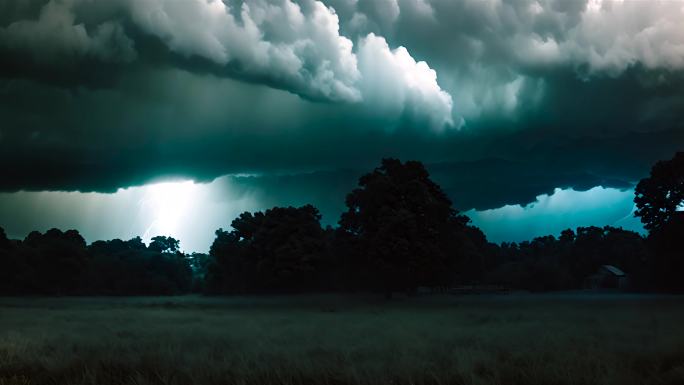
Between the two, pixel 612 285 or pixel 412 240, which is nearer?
pixel 412 240

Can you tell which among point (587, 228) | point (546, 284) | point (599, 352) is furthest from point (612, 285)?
point (599, 352)

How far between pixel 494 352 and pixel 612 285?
362 feet

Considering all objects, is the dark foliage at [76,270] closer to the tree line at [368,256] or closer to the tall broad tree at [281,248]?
the tree line at [368,256]

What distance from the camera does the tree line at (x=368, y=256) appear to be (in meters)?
54.4

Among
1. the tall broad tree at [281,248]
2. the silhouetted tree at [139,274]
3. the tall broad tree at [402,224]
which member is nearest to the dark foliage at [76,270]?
the silhouetted tree at [139,274]

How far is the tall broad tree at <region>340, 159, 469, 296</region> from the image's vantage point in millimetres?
51750

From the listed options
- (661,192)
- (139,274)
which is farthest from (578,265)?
(139,274)

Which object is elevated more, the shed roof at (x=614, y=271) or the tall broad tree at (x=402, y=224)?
the tall broad tree at (x=402, y=224)

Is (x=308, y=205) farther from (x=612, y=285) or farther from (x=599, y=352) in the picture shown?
(x=612, y=285)

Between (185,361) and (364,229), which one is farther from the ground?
(364,229)

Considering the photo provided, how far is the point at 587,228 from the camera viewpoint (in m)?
172

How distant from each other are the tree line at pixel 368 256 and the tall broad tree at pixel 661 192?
11 centimetres

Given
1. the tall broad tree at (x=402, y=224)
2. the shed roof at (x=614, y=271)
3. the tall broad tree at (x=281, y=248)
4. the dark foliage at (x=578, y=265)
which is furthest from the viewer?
the shed roof at (x=614, y=271)

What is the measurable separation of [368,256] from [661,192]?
107ft
